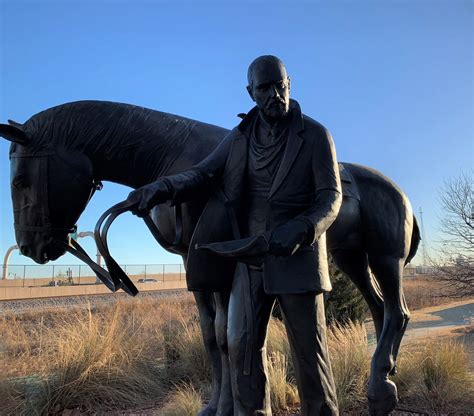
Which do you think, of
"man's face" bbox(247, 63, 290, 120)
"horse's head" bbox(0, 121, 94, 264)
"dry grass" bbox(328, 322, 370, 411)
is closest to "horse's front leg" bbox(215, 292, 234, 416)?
"man's face" bbox(247, 63, 290, 120)

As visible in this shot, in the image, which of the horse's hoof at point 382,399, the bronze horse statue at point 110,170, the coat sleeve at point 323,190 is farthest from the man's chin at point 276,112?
the horse's hoof at point 382,399

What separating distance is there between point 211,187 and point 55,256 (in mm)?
1938

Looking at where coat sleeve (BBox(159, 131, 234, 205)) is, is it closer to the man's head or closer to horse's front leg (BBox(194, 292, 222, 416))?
the man's head

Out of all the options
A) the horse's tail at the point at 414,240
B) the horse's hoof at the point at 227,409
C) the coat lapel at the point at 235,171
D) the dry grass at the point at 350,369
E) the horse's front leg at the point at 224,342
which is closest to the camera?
the coat lapel at the point at 235,171

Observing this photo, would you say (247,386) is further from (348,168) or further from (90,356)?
(90,356)

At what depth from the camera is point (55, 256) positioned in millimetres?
3604

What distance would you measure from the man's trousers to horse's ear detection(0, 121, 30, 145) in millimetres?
2264

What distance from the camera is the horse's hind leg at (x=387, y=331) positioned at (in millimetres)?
3494

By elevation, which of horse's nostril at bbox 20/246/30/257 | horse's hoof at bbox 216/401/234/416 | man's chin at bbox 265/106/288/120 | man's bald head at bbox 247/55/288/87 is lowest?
horse's hoof at bbox 216/401/234/416

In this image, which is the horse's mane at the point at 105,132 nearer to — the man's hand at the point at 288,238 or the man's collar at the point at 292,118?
the man's collar at the point at 292,118

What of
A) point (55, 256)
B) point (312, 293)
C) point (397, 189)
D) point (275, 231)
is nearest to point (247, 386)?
point (312, 293)

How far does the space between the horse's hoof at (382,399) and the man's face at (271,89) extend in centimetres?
251

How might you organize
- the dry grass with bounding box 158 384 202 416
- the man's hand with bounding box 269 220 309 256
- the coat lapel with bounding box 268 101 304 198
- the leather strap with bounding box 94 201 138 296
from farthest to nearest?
the dry grass with bounding box 158 384 202 416 < the coat lapel with bounding box 268 101 304 198 < the leather strap with bounding box 94 201 138 296 < the man's hand with bounding box 269 220 309 256

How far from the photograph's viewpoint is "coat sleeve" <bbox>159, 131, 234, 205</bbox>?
6.98 feet
